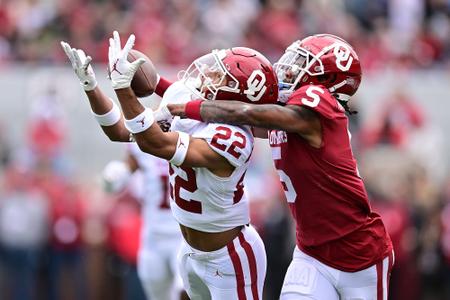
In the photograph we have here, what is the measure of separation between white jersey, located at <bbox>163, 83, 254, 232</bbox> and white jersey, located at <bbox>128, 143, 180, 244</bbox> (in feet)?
5.51

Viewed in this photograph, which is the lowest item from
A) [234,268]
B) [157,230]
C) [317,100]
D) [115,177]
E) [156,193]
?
[157,230]

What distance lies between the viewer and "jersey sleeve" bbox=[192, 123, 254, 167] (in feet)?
17.4

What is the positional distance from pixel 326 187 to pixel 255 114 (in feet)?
1.81

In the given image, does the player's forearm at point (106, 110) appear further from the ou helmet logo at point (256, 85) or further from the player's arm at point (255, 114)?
the ou helmet logo at point (256, 85)

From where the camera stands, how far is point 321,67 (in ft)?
18.4

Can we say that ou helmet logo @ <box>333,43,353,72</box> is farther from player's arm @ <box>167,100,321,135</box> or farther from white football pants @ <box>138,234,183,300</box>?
white football pants @ <box>138,234,183,300</box>

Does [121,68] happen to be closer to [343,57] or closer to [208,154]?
[208,154]

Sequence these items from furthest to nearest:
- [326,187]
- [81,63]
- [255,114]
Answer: [326,187] < [81,63] < [255,114]

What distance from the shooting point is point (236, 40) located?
1284 centimetres

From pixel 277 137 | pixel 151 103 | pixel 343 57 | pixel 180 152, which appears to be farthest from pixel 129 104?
Answer: pixel 151 103

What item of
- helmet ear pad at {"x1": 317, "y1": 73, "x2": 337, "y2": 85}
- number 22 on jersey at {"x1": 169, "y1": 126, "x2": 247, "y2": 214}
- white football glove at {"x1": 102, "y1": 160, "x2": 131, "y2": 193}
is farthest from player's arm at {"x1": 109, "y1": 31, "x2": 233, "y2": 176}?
white football glove at {"x1": 102, "y1": 160, "x2": 131, "y2": 193}

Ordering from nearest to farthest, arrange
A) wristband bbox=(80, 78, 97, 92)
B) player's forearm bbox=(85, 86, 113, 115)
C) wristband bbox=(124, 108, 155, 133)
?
1. wristband bbox=(124, 108, 155, 133)
2. wristband bbox=(80, 78, 97, 92)
3. player's forearm bbox=(85, 86, 113, 115)

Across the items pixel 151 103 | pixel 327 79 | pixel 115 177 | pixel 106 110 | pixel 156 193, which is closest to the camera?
pixel 327 79

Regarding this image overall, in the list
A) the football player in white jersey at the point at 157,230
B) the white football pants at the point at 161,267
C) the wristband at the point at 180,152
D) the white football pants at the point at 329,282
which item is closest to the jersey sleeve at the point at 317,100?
the wristband at the point at 180,152
